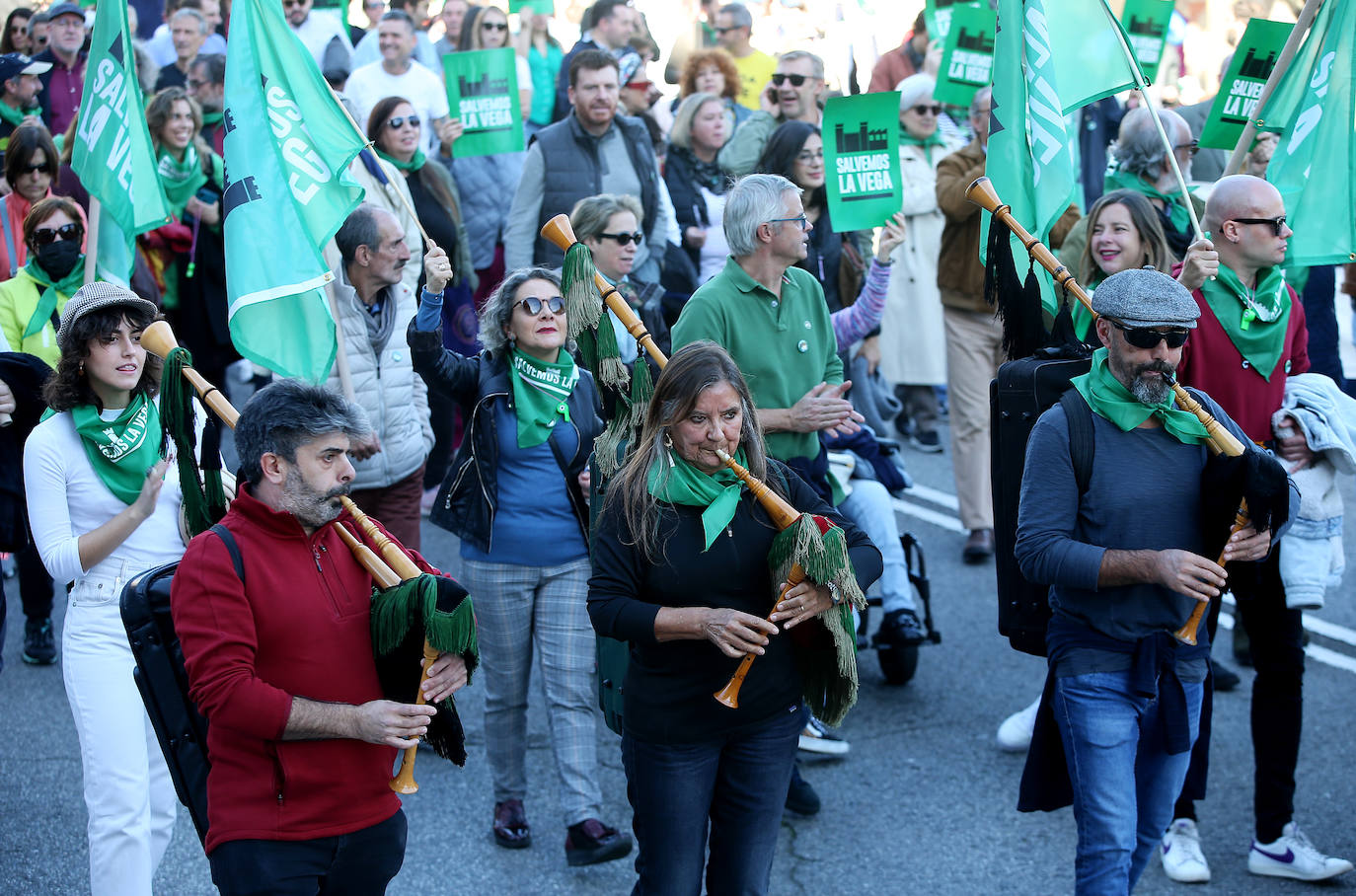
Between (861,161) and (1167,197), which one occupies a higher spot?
(861,161)

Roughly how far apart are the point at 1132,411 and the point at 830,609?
110 cm

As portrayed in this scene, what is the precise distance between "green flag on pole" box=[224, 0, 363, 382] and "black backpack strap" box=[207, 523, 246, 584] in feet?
5.41

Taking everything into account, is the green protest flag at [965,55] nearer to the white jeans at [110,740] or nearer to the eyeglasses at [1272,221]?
the eyeglasses at [1272,221]

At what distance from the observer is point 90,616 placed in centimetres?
432

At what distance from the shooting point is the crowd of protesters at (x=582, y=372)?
4012 mm

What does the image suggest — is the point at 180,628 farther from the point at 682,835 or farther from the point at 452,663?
the point at 682,835

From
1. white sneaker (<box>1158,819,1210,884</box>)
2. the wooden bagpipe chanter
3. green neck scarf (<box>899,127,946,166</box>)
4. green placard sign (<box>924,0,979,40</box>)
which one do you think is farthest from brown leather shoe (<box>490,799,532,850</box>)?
green placard sign (<box>924,0,979,40</box>)

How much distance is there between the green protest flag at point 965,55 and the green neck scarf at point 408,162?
3.13 metres

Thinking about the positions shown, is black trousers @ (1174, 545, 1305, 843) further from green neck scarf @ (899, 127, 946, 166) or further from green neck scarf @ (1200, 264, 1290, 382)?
green neck scarf @ (899, 127, 946, 166)

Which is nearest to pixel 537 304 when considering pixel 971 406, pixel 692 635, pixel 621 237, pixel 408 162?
pixel 621 237

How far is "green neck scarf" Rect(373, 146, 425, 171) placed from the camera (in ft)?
25.7

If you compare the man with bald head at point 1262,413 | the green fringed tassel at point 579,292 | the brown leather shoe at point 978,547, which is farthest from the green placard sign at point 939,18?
the green fringed tassel at point 579,292

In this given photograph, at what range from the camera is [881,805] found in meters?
5.67

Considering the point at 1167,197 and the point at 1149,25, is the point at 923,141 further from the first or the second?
the point at 1167,197
